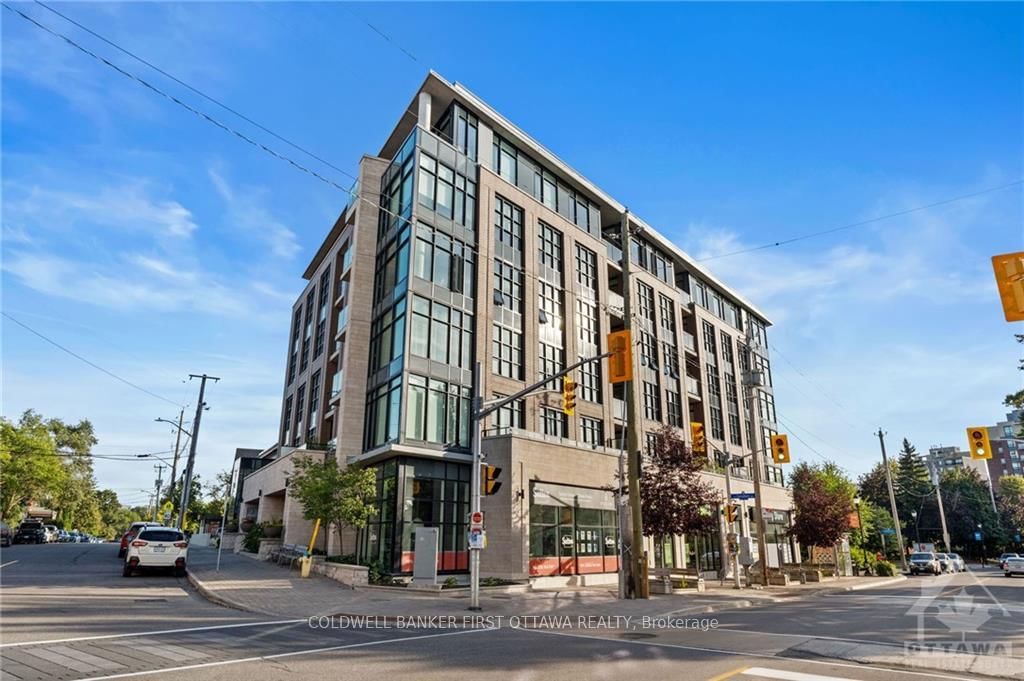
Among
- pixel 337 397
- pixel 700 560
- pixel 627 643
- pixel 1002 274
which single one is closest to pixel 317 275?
pixel 337 397

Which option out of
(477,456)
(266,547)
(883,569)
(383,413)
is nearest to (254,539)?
(266,547)

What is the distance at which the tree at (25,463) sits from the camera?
5912 cm

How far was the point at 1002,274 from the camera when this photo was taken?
9.70m

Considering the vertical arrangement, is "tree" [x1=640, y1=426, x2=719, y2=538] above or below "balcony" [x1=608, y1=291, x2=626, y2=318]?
below

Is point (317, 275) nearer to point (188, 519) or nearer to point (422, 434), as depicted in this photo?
point (422, 434)

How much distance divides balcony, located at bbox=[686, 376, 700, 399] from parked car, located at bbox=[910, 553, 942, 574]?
22685 mm

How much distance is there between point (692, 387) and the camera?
46281mm

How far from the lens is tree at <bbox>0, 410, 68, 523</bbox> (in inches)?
2328

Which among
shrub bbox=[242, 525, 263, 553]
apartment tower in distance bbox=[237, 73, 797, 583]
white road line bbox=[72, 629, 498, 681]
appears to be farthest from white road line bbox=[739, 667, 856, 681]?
shrub bbox=[242, 525, 263, 553]

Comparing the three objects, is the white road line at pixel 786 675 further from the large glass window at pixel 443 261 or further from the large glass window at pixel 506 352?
the large glass window at pixel 443 261

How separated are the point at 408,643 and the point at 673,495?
56.7 feet

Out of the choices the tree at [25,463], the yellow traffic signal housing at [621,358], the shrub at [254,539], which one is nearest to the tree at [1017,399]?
the yellow traffic signal housing at [621,358]

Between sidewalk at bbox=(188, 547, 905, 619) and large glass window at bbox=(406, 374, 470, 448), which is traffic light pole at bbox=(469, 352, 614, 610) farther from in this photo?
large glass window at bbox=(406, 374, 470, 448)

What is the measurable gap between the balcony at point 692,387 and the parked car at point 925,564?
893 inches
